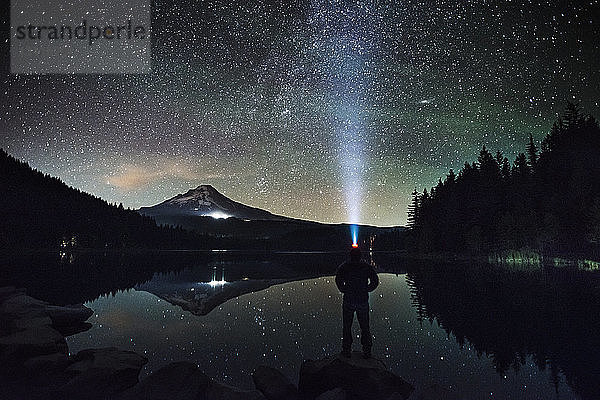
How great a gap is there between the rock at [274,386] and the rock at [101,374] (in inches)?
125

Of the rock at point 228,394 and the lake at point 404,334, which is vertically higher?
the rock at point 228,394

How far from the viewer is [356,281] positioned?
10055 millimetres

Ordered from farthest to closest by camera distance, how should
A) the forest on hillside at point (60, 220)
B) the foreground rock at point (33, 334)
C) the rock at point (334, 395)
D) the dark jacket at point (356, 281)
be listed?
the forest on hillside at point (60, 220) < the dark jacket at point (356, 281) < the foreground rock at point (33, 334) < the rock at point (334, 395)

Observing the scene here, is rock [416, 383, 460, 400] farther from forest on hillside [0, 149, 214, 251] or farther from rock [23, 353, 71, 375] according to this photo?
forest on hillside [0, 149, 214, 251]

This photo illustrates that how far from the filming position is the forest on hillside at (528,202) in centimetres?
5341

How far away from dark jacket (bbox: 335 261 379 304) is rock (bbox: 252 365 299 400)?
2662 mm

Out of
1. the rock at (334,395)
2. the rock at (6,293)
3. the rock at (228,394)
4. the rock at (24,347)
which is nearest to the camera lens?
the rock at (334,395)

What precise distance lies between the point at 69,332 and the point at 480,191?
252 ft

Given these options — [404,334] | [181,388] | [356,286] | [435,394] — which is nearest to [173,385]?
[181,388]

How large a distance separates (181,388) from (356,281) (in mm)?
4823

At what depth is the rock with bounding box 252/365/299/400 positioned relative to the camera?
27.5ft

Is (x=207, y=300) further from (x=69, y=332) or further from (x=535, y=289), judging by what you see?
(x=535, y=289)

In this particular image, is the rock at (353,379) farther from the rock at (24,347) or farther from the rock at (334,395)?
the rock at (24,347)

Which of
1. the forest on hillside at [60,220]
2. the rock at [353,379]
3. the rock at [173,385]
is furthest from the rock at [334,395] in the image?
the forest on hillside at [60,220]
